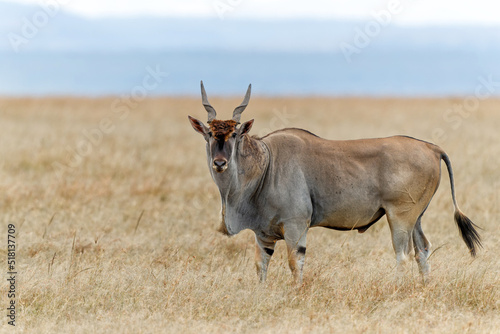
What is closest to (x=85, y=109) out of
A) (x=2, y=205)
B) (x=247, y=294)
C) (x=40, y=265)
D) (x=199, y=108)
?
(x=199, y=108)

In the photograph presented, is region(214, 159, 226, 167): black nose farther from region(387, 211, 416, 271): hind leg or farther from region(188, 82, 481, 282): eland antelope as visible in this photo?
region(387, 211, 416, 271): hind leg

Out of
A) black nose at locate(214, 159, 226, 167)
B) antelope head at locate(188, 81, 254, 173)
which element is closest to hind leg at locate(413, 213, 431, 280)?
antelope head at locate(188, 81, 254, 173)

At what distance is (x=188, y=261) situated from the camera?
27.9ft

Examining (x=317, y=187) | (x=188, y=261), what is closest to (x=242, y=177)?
(x=317, y=187)

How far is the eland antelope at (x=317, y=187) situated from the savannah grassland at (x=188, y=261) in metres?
0.56

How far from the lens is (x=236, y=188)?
288 inches

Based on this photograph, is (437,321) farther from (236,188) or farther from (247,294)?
(236,188)

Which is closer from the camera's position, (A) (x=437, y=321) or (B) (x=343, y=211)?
(A) (x=437, y=321)

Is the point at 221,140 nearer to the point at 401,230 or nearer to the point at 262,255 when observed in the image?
the point at 262,255

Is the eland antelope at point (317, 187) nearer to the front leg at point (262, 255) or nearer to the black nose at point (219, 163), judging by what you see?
the front leg at point (262, 255)

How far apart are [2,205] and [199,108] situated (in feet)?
75.9

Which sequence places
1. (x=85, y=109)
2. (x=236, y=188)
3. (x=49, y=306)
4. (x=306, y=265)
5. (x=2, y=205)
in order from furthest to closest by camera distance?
(x=85, y=109) < (x=2, y=205) < (x=306, y=265) < (x=236, y=188) < (x=49, y=306)

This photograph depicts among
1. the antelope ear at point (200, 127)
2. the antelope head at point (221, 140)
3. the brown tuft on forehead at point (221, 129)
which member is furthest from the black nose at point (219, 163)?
the antelope ear at point (200, 127)

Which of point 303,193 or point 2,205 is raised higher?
point 303,193
